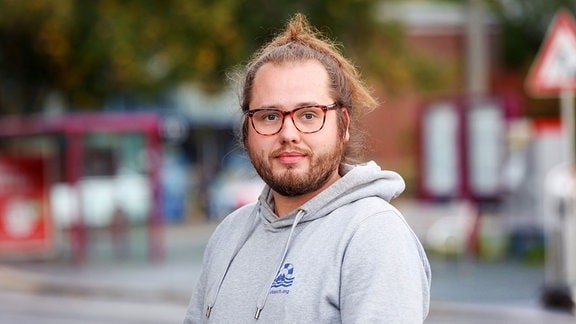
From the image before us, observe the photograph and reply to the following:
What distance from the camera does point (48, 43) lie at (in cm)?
2453

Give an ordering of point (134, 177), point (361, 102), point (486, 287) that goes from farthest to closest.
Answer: point (134, 177), point (486, 287), point (361, 102)

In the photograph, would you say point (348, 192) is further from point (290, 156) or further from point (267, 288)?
point (267, 288)

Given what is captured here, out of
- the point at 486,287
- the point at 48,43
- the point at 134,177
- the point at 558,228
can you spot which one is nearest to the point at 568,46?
the point at 558,228

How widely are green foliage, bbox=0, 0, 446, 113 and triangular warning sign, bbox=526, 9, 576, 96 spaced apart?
3.88 meters

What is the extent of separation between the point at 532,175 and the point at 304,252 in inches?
619

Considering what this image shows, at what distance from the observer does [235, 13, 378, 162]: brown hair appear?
2.96 metres

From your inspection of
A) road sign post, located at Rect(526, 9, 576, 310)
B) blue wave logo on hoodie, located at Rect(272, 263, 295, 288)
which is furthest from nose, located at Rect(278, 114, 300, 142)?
road sign post, located at Rect(526, 9, 576, 310)

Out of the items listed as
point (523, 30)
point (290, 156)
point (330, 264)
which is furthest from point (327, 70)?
point (523, 30)

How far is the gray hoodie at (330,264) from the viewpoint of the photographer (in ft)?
8.82

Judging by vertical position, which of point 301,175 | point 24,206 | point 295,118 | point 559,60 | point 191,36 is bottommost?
point 301,175

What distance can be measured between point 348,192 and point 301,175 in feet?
0.39

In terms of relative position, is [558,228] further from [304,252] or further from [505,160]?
[304,252]

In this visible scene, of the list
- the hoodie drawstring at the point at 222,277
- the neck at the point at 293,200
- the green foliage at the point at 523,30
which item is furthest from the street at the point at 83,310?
the green foliage at the point at 523,30

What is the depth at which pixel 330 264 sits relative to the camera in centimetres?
277
